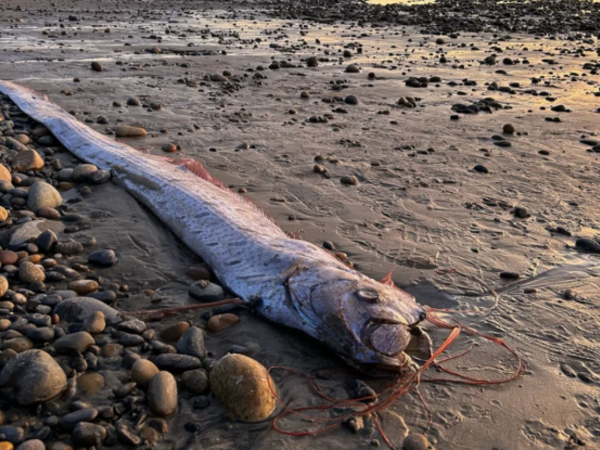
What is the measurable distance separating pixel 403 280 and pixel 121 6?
25921 mm

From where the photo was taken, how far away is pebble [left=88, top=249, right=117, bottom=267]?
4863 millimetres

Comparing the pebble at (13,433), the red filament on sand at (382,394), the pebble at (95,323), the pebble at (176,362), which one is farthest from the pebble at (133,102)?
the pebble at (13,433)

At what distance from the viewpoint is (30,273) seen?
175 inches

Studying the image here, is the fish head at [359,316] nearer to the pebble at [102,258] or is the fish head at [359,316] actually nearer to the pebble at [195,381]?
the pebble at [195,381]

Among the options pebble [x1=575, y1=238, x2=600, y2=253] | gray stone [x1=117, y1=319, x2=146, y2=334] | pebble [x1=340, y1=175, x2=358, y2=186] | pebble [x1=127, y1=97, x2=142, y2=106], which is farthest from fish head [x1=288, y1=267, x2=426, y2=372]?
pebble [x1=127, y1=97, x2=142, y2=106]

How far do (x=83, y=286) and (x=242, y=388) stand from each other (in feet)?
6.00

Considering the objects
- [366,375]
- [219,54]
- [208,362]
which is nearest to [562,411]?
[366,375]

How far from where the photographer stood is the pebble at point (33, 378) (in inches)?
125

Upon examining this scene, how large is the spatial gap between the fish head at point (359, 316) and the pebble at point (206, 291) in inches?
28.4

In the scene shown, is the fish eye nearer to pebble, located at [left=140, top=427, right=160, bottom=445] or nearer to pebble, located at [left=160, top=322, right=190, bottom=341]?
pebble, located at [left=160, top=322, right=190, bottom=341]

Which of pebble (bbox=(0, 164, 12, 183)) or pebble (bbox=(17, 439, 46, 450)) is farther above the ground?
pebble (bbox=(0, 164, 12, 183))

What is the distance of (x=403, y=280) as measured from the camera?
4914 millimetres

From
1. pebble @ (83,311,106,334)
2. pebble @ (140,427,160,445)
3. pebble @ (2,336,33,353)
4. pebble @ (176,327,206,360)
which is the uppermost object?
pebble @ (2,336,33,353)

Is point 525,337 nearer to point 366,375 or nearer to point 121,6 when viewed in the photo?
point 366,375
